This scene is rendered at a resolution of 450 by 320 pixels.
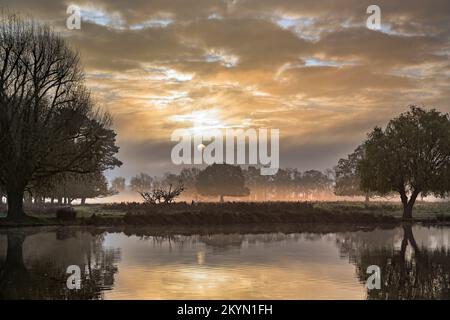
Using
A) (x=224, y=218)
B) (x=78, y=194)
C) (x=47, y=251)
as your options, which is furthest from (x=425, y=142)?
(x=78, y=194)

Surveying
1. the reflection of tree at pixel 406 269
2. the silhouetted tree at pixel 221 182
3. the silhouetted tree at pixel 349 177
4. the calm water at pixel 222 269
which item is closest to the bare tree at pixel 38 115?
the calm water at pixel 222 269

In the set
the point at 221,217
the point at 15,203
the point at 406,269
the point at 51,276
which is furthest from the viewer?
the point at 221,217

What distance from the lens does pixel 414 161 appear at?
187ft

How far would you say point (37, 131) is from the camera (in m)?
41.7

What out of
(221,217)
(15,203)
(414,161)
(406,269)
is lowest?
(406,269)

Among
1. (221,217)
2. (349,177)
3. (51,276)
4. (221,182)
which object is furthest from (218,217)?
(221,182)

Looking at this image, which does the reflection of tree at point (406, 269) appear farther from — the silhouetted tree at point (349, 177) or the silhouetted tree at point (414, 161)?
the silhouetted tree at point (349, 177)

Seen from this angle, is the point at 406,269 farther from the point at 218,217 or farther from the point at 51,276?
the point at 218,217

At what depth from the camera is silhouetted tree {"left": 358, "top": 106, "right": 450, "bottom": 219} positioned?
56469mm

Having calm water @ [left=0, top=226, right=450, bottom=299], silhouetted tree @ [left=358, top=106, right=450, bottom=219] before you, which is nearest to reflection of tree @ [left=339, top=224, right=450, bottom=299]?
calm water @ [left=0, top=226, right=450, bottom=299]

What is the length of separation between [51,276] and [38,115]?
104ft

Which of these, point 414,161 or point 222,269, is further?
point 414,161

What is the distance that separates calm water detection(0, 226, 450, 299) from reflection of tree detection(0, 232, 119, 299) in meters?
0.03

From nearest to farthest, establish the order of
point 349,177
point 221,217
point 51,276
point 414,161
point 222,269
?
1. point 51,276
2. point 222,269
3. point 221,217
4. point 414,161
5. point 349,177
